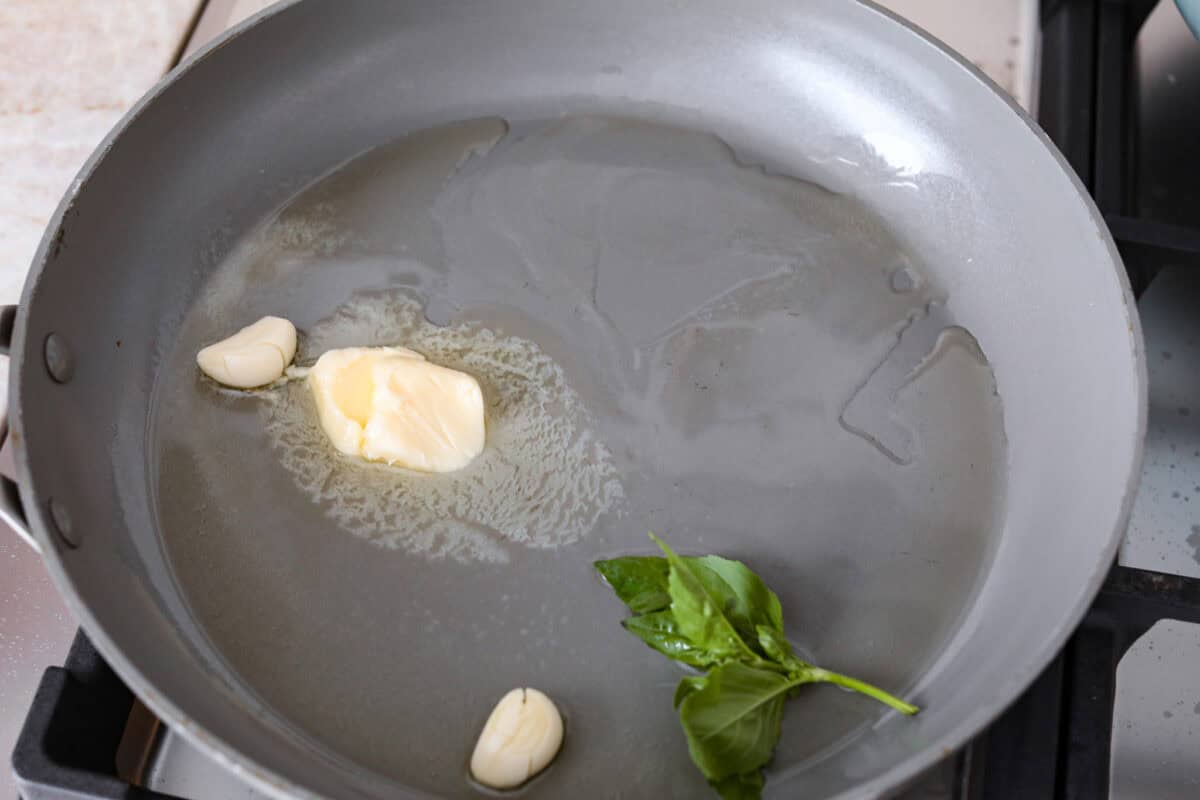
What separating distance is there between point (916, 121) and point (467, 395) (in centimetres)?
46

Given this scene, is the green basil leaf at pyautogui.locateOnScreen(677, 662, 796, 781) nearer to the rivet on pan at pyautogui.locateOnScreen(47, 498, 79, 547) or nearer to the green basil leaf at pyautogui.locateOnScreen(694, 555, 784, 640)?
the green basil leaf at pyautogui.locateOnScreen(694, 555, 784, 640)

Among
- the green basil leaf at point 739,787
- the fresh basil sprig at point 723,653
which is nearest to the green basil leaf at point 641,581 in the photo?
the fresh basil sprig at point 723,653

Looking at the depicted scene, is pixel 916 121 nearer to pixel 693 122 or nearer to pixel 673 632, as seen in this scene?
pixel 693 122

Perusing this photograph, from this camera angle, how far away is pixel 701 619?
0.62m

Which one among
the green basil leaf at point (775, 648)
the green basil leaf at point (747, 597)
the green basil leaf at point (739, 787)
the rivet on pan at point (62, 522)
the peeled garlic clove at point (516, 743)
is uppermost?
the green basil leaf at point (747, 597)

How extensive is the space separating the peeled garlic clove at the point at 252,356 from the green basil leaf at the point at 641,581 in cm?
29

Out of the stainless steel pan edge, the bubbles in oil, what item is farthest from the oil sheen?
the stainless steel pan edge

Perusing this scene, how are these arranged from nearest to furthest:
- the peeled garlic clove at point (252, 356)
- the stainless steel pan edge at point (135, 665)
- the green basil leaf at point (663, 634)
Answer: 1. the stainless steel pan edge at point (135, 665)
2. the green basil leaf at point (663, 634)
3. the peeled garlic clove at point (252, 356)

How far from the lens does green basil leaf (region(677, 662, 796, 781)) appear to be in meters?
0.58

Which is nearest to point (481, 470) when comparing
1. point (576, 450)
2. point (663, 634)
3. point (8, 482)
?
point (576, 450)

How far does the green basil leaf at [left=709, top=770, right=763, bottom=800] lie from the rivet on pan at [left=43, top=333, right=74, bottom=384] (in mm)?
511

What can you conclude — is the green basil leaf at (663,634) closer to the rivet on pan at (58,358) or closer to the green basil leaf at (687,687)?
the green basil leaf at (687,687)

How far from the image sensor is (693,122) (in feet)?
3.14

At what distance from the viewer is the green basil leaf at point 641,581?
666mm
